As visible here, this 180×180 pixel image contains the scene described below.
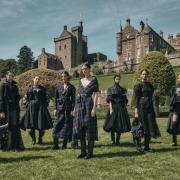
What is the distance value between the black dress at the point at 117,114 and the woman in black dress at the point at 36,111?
2176mm

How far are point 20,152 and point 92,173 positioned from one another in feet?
13.0

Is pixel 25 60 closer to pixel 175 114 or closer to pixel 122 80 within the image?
pixel 122 80

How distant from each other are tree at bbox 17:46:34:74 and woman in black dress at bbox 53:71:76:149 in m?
116

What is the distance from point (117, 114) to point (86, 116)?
10.5ft

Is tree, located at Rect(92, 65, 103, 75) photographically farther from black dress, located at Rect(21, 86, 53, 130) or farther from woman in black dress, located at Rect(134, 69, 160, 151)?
woman in black dress, located at Rect(134, 69, 160, 151)

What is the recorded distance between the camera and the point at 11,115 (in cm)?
1256

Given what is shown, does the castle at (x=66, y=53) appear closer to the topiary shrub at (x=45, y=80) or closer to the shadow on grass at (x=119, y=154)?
the topiary shrub at (x=45, y=80)

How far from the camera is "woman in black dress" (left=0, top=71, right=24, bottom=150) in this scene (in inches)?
489

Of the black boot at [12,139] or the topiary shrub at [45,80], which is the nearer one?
the black boot at [12,139]

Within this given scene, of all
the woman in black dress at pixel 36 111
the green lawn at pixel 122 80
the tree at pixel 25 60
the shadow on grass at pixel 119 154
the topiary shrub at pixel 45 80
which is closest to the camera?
the shadow on grass at pixel 119 154

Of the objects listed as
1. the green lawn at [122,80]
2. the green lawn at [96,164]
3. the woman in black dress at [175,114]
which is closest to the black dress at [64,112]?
the green lawn at [96,164]

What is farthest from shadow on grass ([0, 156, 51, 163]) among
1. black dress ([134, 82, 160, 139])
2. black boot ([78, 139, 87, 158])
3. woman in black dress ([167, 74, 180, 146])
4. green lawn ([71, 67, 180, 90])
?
green lawn ([71, 67, 180, 90])

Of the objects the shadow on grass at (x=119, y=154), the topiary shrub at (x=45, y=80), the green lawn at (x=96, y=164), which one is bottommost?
the green lawn at (x=96, y=164)

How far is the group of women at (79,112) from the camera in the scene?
10.9 metres
